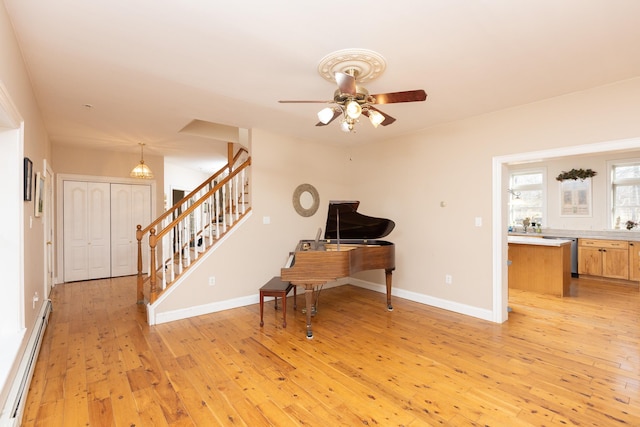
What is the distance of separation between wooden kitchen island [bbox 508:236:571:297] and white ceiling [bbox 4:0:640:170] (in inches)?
111

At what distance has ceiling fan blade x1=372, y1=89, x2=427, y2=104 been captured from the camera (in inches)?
90.9

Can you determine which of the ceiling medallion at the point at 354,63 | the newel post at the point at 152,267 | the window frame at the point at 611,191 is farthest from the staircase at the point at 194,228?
the window frame at the point at 611,191

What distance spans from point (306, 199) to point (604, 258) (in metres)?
5.71

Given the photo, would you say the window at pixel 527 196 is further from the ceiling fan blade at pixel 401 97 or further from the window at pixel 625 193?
the ceiling fan blade at pixel 401 97

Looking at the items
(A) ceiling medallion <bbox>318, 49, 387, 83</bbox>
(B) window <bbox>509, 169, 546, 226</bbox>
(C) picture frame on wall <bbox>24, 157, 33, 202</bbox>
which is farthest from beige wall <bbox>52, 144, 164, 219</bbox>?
(B) window <bbox>509, 169, 546, 226</bbox>

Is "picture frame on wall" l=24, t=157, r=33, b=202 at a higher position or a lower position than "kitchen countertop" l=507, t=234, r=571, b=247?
higher

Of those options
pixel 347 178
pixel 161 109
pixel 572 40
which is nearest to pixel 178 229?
pixel 161 109

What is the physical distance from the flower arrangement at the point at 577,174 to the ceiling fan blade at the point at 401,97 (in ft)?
19.6

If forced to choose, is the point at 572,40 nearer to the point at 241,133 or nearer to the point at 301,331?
the point at 301,331

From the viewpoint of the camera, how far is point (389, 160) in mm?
5117

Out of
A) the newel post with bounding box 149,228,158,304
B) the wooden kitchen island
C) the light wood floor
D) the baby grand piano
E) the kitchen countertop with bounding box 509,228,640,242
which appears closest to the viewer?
the light wood floor

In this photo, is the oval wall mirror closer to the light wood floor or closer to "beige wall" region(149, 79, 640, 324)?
"beige wall" region(149, 79, 640, 324)

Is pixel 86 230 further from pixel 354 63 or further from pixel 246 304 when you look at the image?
pixel 354 63

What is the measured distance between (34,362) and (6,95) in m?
2.21
